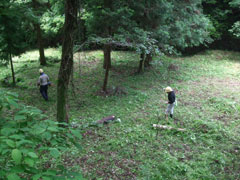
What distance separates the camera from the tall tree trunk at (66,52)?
17.8ft

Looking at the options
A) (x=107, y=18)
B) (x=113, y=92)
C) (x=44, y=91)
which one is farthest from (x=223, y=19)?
(x=44, y=91)

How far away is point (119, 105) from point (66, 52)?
4.93 meters

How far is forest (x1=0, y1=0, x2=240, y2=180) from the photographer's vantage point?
2840 millimetres

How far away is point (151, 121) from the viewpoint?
28.0 ft

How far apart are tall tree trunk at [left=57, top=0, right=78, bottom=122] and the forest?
3cm

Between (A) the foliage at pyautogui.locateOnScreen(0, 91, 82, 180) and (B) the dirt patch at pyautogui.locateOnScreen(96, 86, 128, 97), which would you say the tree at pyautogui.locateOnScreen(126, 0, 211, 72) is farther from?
(A) the foliage at pyautogui.locateOnScreen(0, 91, 82, 180)

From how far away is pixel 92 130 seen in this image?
25.0 feet

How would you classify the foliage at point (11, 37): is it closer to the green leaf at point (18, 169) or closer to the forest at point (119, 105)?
the forest at point (119, 105)

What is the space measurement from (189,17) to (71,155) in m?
13.3

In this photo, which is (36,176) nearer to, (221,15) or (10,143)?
(10,143)

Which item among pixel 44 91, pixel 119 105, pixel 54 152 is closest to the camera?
pixel 54 152

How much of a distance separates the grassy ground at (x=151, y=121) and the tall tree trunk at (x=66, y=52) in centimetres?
102

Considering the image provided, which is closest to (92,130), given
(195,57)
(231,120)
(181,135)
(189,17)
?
(181,135)

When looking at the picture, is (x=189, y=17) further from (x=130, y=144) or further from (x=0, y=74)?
(x=0, y=74)
